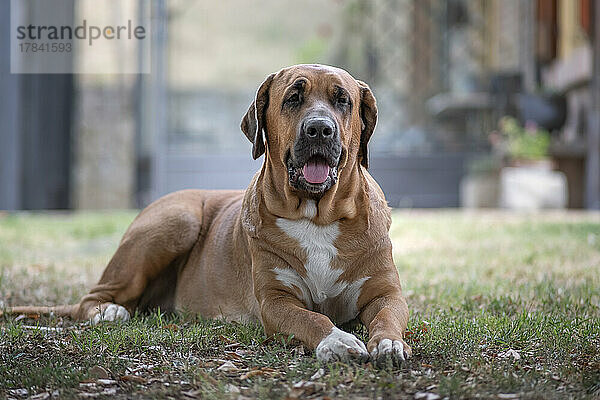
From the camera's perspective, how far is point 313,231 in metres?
3.59

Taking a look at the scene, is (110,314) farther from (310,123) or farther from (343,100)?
(343,100)

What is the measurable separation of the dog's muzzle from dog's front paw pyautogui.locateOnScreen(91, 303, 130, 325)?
1.23 metres

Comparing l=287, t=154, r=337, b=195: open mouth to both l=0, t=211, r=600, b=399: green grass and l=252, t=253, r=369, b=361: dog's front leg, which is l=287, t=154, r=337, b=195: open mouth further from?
l=0, t=211, r=600, b=399: green grass

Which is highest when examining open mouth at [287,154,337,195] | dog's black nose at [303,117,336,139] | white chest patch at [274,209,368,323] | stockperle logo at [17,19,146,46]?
stockperle logo at [17,19,146,46]

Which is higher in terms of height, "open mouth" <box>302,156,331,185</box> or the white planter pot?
"open mouth" <box>302,156,331,185</box>

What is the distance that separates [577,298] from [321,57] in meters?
8.69

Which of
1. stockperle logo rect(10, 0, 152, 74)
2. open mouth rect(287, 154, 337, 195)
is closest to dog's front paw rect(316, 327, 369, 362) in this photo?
open mouth rect(287, 154, 337, 195)

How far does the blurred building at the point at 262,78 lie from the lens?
1079cm

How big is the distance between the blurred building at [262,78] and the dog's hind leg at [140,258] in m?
6.59

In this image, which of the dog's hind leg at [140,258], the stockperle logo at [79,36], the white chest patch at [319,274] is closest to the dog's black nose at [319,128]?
the white chest patch at [319,274]

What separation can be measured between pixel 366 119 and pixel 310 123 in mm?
555

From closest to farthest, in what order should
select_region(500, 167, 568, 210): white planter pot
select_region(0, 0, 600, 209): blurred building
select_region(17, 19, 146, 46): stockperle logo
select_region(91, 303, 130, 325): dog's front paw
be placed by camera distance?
select_region(91, 303, 130, 325): dog's front paw → select_region(17, 19, 146, 46): stockperle logo → select_region(500, 167, 568, 210): white planter pot → select_region(0, 0, 600, 209): blurred building

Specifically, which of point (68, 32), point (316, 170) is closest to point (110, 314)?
point (316, 170)

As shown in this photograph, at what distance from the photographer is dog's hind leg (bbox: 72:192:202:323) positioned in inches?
165
